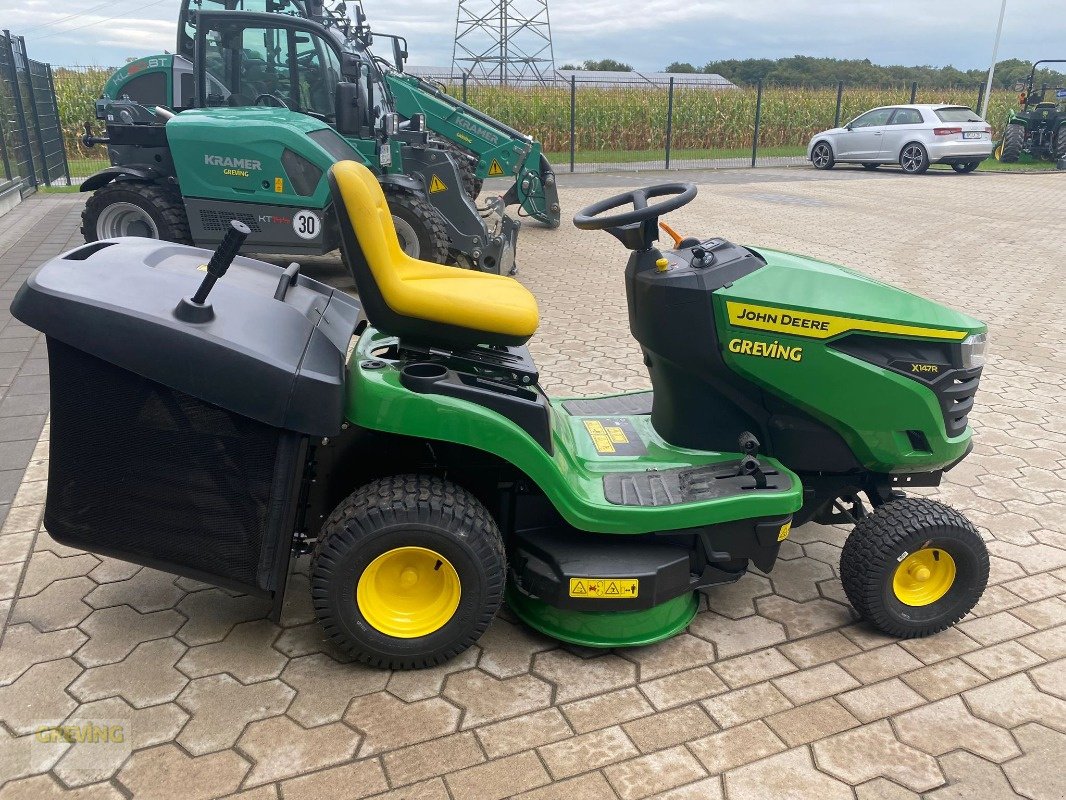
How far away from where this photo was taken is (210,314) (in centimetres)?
225

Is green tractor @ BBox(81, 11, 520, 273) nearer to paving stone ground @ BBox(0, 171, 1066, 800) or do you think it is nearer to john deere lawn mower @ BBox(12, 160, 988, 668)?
paving stone ground @ BBox(0, 171, 1066, 800)

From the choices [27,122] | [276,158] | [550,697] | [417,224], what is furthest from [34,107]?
[550,697]

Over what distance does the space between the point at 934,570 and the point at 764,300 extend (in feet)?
3.59

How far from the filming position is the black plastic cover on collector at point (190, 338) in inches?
84.6

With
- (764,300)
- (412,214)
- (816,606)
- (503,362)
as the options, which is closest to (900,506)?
(816,606)

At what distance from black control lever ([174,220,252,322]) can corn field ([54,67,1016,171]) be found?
17.1 meters

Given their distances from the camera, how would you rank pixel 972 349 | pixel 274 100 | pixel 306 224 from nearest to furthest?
1. pixel 972 349
2. pixel 306 224
3. pixel 274 100

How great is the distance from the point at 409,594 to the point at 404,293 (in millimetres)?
900

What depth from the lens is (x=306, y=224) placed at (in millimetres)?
6641

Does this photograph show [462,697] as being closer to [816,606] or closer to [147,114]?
[816,606]

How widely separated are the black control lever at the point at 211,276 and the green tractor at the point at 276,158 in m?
4.53

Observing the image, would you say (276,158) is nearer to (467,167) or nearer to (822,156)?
(467,167)

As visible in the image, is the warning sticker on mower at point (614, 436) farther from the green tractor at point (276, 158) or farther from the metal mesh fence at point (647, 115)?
the metal mesh fence at point (647, 115)

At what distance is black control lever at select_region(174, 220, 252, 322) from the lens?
220 centimetres
